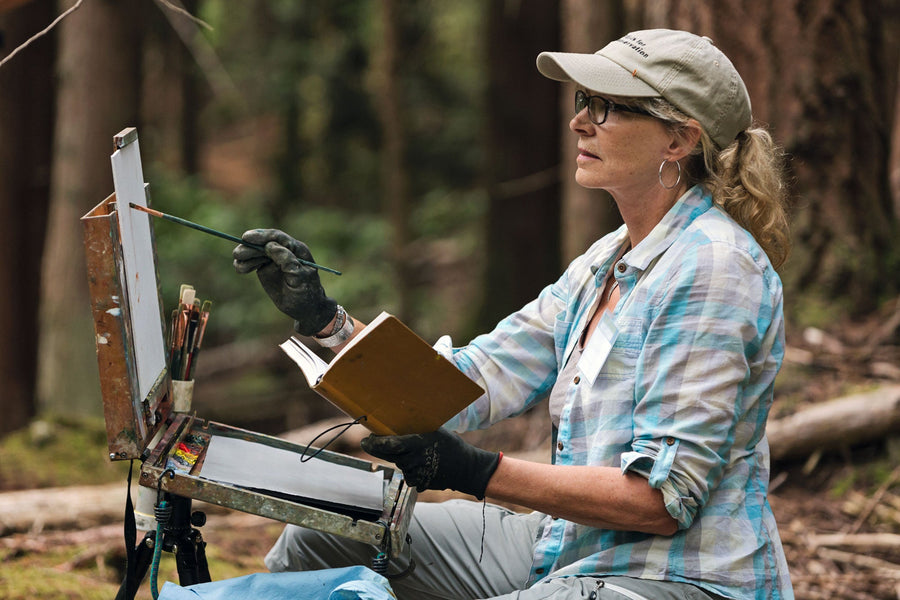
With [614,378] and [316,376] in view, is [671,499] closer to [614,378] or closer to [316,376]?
[614,378]

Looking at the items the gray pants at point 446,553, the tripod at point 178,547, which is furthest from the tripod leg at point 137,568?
the gray pants at point 446,553

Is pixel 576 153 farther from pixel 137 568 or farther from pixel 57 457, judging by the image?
pixel 137 568

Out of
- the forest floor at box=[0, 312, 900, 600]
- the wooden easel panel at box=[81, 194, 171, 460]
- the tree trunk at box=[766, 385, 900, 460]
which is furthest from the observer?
the tree trunk at box=[766, 385, 900, 460]

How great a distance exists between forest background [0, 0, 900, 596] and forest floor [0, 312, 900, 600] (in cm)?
7

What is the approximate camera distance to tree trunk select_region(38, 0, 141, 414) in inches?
216

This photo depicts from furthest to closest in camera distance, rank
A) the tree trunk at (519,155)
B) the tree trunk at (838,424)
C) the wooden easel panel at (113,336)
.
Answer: the tree trunk at (519,155)
the tree trunk at (838,424)
the wooden easel panel at (113,336)

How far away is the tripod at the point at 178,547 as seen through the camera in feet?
6.72

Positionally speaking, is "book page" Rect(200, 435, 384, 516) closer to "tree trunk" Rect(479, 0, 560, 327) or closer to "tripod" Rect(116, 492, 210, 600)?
"tripod" Rect(116, 492, 210, 600)

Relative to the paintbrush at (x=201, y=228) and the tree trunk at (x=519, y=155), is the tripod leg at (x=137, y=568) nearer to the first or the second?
the paintbrush at (x=201, y=228)

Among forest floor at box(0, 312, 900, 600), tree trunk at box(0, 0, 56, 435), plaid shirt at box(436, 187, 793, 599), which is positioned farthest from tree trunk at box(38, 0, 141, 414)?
plaid shirt at box(436, 187, 793, 599)

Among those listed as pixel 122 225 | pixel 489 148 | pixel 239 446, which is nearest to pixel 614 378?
pixel 239 446

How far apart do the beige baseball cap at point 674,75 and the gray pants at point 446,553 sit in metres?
1.10

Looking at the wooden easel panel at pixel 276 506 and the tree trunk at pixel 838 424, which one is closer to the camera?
the wooden easel panel at pixel 276 506

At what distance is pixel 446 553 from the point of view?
2385 millimetres
